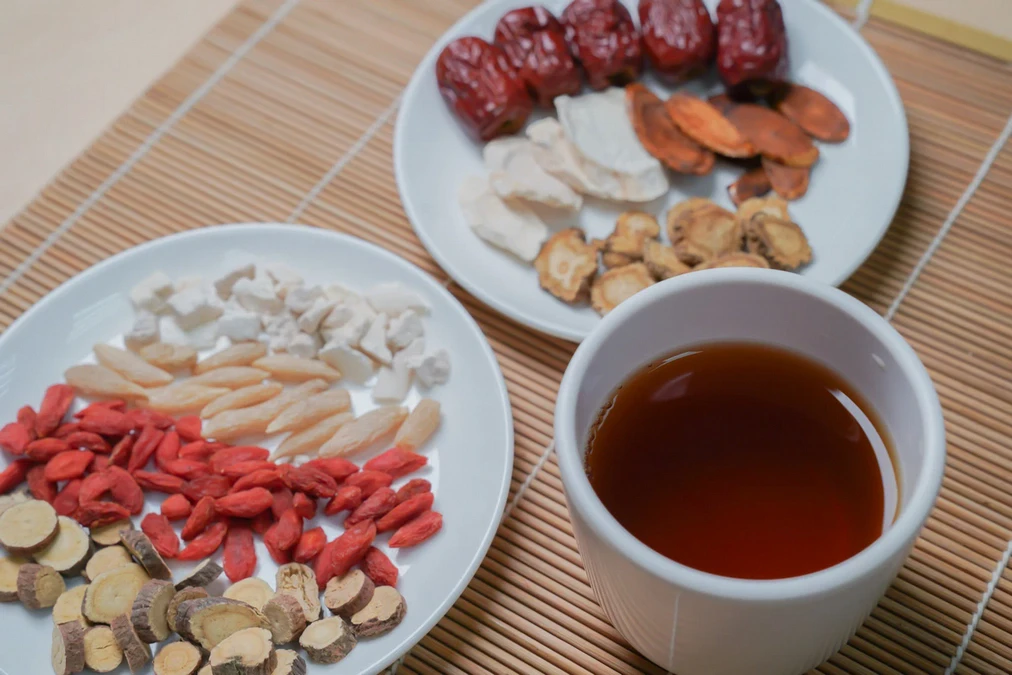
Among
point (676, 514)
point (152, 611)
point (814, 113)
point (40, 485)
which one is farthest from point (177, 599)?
point (814, 113)

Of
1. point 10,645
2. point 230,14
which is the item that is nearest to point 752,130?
point 230,14

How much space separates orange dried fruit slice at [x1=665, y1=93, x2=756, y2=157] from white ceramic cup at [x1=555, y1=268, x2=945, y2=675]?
0.48 meters

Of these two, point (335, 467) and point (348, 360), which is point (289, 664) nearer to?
point (335, 467)

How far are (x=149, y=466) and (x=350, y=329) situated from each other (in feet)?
0.90

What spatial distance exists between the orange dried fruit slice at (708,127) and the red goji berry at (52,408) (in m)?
0.84

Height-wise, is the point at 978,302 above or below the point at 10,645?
above

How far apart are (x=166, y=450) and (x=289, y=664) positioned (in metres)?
0.32

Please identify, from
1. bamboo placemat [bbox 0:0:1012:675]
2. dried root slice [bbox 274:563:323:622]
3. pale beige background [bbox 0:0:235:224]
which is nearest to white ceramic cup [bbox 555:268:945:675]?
bamboo placemat [bbox 0:0:1012:675]

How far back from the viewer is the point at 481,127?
1.28 meters

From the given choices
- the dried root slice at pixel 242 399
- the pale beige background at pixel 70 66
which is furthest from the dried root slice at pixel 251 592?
the pale beige background at pixel 70 66

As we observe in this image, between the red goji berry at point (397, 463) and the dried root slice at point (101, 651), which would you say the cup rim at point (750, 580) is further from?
the dried root slice at point (101, 651)

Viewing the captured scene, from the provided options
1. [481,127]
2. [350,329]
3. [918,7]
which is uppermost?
[918,7]

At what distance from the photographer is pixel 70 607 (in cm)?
94

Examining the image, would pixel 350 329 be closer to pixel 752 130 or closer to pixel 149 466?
pixel 149 466
